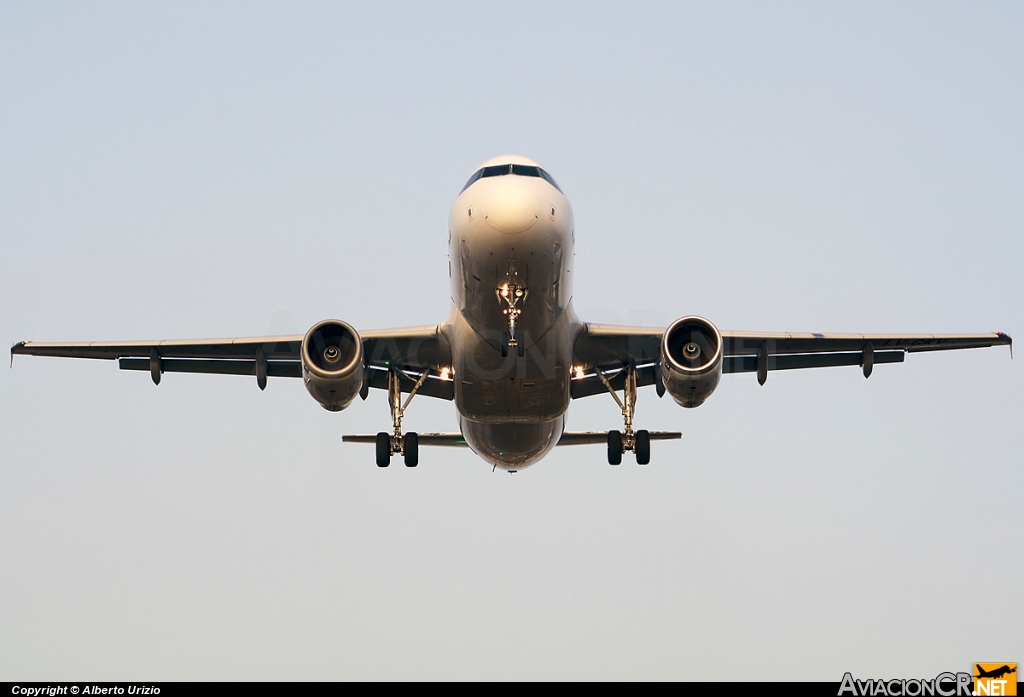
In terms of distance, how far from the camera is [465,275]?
25.7m

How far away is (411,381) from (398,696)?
776 cm

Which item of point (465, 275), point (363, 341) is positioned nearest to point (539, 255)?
point (465, 275)

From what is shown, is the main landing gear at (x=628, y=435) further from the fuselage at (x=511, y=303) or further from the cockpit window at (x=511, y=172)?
the cockpit window at (x=511, y=172)

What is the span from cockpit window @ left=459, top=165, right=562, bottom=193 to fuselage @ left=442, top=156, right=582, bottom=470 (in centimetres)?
3

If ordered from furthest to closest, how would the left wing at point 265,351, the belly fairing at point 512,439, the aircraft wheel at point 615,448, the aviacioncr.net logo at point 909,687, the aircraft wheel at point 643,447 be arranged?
the aircraft wheel at point 615,448, the aircraft wheel at point 643,447, the belly fairing at point 512,439, the left wing at point 265,351, the aviacioncr.net logo at point 909,687

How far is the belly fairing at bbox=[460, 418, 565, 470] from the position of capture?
29.3 metres

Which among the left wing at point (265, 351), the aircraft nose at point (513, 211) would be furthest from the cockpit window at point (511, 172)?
the left wing at point (265, 351)

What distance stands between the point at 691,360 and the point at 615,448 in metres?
5.10

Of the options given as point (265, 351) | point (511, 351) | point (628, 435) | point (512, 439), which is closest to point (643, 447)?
point (628, 435)

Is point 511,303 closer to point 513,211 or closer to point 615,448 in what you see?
point 513,211

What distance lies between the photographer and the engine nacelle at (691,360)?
26172mm

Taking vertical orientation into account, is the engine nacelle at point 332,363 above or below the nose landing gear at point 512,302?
below

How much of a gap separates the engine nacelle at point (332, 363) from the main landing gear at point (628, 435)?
6074mm

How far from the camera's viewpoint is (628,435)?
30.5 m
